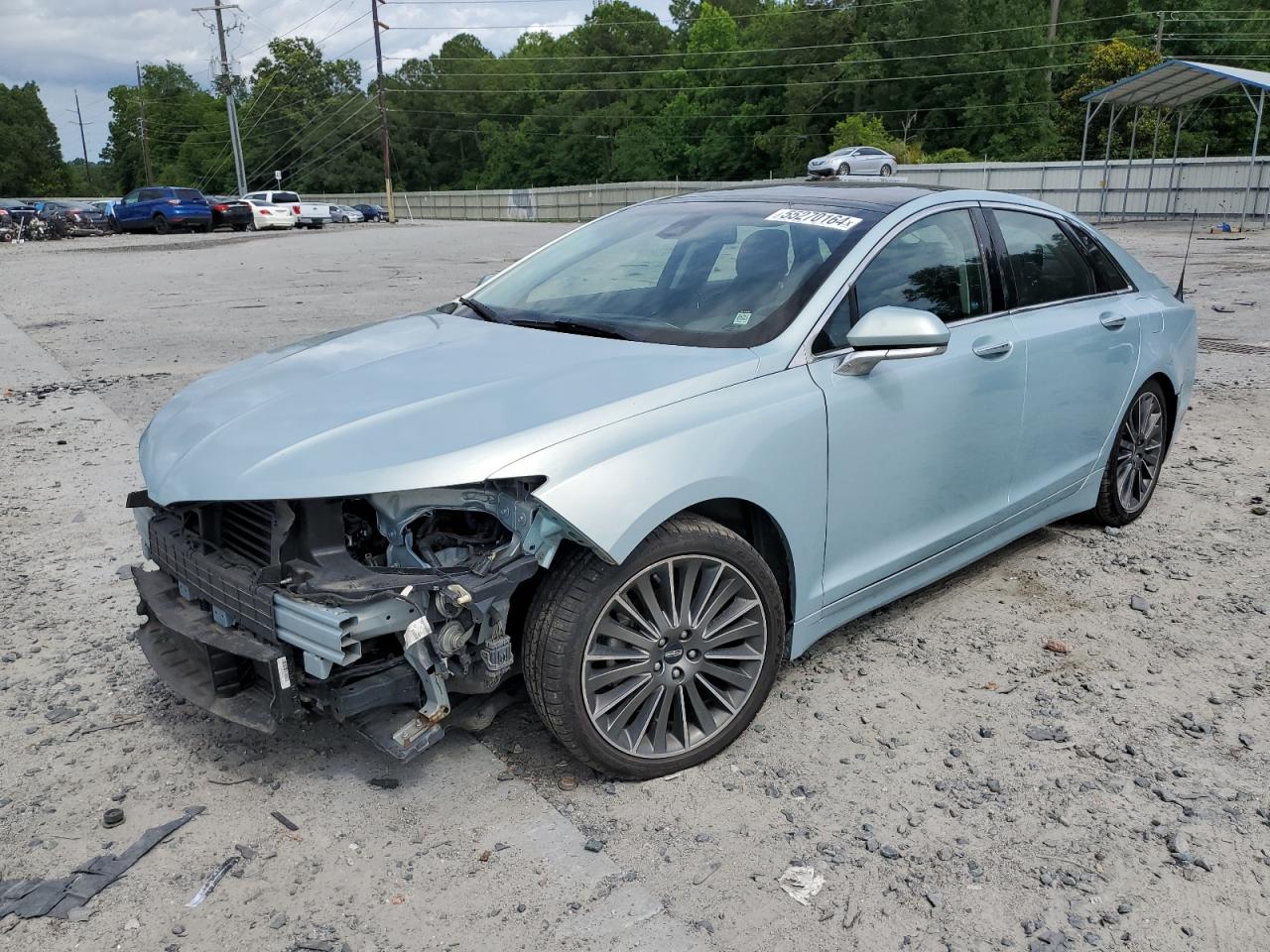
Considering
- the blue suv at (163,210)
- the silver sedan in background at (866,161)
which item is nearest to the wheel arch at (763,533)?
the silver sedan in background at (866,161)

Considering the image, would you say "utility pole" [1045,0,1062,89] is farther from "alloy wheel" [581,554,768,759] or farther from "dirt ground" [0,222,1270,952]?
"alloy wheel" [581,554,768,759]

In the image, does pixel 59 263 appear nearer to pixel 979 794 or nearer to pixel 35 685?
pixel 35 685

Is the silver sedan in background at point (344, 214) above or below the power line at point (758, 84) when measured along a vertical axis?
below

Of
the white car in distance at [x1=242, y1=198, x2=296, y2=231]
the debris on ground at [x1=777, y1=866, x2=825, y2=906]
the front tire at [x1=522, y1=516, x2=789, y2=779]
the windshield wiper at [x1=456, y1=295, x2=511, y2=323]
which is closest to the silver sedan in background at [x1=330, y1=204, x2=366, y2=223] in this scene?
the white car in distance at [x1=242, y1=198, x2=296, y2=231]

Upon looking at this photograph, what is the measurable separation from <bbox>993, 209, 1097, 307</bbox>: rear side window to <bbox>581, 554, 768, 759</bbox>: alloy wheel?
194cm

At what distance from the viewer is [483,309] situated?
161 inches

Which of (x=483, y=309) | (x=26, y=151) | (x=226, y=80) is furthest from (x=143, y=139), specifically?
(x=483, y=309)

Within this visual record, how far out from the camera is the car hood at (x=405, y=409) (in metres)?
2.68

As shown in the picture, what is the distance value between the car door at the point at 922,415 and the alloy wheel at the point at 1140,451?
1205mm

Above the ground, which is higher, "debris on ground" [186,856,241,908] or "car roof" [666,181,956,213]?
"car roof" [666,181,956,213]

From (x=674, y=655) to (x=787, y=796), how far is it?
0.52 metres

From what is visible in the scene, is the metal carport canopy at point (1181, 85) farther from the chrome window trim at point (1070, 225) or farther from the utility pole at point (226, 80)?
the utility pole at point (226, 80)

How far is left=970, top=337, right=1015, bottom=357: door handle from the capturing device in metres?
3.81

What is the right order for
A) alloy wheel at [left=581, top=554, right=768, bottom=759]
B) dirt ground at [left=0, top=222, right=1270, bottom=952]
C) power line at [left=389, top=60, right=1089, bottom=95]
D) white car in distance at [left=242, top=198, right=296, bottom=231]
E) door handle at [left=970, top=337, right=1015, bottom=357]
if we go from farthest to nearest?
1. power line at [left=389, top=60, right=1089, bottom=95]
2. white car in distance at [left=242, top=198, right=296, bottom=231]
3. door handle at [left=970, top=337, right=1015, bottom=357]
4. alloy wheel at [left=581, top=554, right=768, bottom=759]
5. dirt ground at [left=0, top=222, right=1270, bottom=952]
